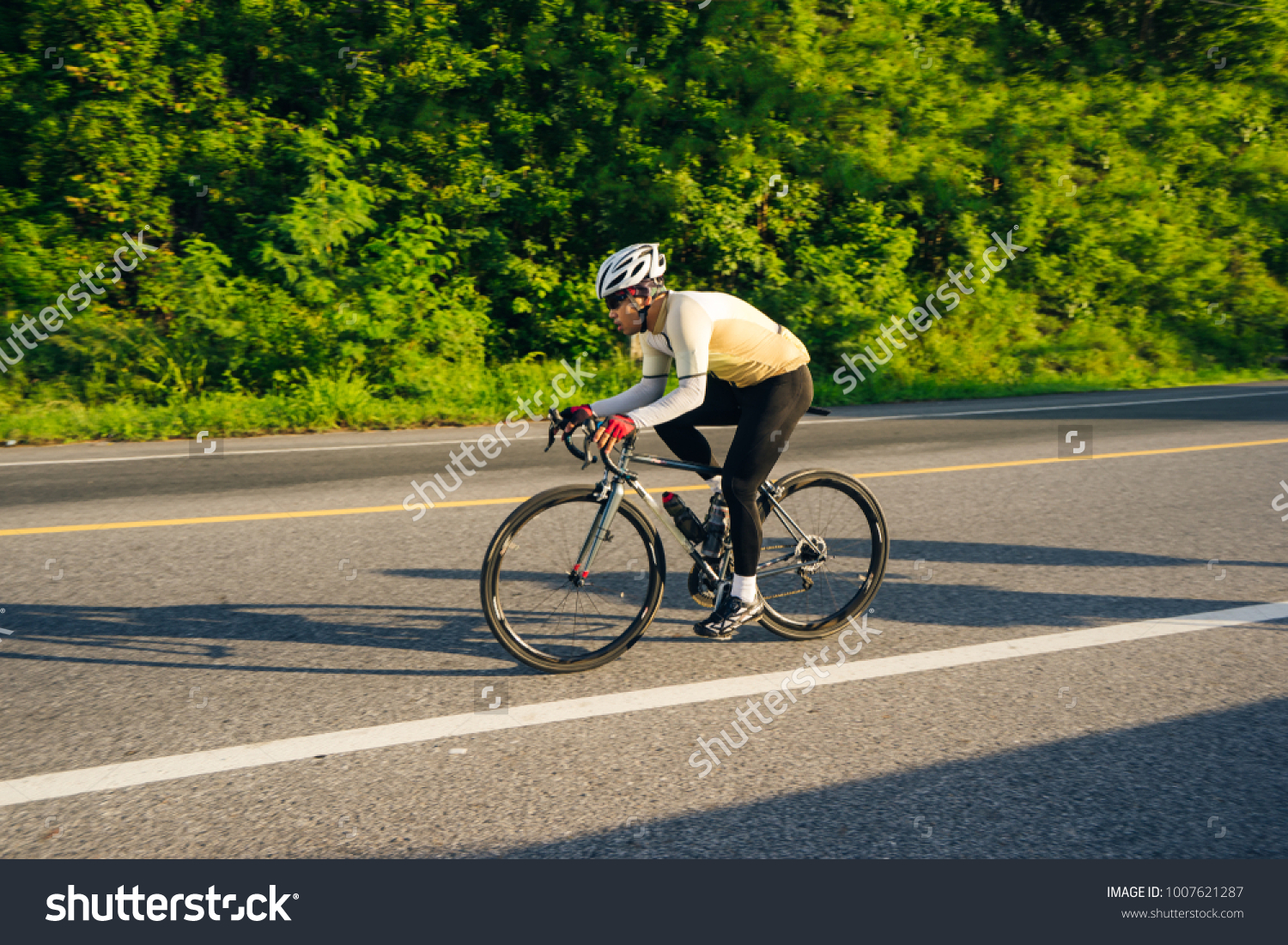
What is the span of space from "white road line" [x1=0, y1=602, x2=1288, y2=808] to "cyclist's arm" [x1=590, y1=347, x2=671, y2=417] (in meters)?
1.28

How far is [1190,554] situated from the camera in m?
6.56

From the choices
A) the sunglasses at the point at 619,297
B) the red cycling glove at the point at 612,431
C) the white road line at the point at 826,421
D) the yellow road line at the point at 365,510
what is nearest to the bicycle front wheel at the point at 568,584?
the red cycling glove at the point at 612,431

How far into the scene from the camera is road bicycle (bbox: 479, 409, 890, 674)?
4473 millimetres

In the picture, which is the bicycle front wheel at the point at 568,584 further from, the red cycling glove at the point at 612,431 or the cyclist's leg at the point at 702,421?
the cyclist's leg at the point at 702,421

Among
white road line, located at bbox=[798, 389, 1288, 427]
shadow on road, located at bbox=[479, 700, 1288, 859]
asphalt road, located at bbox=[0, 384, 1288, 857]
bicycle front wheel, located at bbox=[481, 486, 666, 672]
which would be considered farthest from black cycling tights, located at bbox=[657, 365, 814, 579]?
white road line, located at bbox=[798, 389, 1288, 427]

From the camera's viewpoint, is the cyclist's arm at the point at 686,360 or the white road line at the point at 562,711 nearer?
the white road line at the point at 562,711

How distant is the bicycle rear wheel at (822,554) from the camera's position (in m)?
5.07

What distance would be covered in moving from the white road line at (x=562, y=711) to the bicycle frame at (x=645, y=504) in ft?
1.95

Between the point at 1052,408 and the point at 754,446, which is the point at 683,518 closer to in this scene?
the point at 754,446

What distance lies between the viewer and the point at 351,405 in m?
12.6

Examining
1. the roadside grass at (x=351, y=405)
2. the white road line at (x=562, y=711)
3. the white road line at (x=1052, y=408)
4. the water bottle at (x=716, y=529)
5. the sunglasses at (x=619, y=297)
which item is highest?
the sunglasses at (x=619, y=297)

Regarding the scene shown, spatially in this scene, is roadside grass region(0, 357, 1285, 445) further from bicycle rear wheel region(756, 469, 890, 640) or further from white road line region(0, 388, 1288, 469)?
bicycle rear wheel region(756, 469, 890, 640)

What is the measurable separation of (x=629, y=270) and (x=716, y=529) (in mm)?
1305

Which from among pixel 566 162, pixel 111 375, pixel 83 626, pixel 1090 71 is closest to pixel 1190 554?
pixel 83 626
